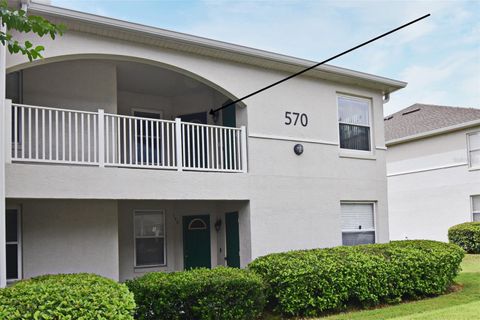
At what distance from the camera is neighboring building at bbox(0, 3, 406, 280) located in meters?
10.2

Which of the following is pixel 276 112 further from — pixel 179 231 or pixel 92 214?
pixel 92 214

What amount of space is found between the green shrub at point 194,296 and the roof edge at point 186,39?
488 cm

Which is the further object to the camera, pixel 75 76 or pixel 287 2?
pixel 287 2

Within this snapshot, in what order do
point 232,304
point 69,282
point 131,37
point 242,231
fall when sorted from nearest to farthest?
point 69,282
point 232,304
point 131,37
point 242,231

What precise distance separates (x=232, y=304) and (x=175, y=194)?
294 centimetres

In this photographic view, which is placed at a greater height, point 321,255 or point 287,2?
point 287,2

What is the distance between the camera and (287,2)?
14977 mm

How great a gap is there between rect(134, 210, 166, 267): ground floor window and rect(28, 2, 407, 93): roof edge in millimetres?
4839

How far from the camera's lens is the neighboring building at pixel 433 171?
2253 centimetres

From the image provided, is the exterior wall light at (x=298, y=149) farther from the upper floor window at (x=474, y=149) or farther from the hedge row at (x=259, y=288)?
the upper floor window at (x=474, y=149)

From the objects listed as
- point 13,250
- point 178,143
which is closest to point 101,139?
point 178,143

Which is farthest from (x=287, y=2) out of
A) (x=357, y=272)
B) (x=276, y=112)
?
(x=357, y=272)

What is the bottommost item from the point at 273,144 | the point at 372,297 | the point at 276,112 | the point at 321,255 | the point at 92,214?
the point at 372,297

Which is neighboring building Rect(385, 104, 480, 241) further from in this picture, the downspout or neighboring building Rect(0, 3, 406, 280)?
the downspout
